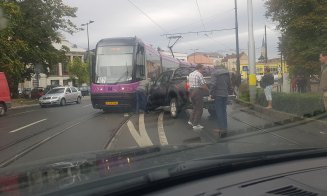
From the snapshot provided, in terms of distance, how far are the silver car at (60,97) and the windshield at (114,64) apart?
1313cm

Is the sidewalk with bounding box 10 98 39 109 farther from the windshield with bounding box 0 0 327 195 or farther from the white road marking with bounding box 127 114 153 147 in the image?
the white road marking with bounding box 127 114 153 147

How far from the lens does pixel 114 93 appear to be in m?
19.6

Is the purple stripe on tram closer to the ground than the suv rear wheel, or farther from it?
farther from it

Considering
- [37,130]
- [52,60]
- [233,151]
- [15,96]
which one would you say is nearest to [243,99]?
[37,130]

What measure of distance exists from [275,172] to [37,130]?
12.1 meters

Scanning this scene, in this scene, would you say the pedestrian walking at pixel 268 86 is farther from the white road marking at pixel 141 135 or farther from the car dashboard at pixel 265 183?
the car dashboard at pixel 265 183

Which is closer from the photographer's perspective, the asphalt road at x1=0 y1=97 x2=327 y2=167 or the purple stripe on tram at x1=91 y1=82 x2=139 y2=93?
the asphalt road at x1=0 y1=97 x2=327 y2=167

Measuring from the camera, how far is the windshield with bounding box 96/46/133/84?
20.0 m

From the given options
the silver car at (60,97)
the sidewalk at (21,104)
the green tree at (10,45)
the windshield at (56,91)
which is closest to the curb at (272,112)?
the silver car at (60,97)

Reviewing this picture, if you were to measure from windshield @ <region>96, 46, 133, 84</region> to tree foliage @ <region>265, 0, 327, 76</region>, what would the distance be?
874 centimetres

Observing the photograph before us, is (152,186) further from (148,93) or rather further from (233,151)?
(148,93)

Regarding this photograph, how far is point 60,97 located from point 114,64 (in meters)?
14.0

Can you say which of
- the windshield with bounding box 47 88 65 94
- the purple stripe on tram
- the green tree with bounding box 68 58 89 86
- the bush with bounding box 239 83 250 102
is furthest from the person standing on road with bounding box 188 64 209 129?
the green tree with bounding box 68 58 89 86

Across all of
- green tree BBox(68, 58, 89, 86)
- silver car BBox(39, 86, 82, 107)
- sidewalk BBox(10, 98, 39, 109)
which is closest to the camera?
silver car BBox(39, 86, 82, 107)
